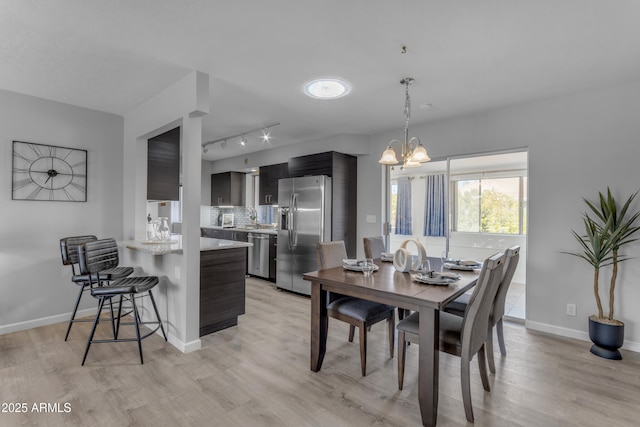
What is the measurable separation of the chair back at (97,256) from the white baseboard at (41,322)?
3.88ft

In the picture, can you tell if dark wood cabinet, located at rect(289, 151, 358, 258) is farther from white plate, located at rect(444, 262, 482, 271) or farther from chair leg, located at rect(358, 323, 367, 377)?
chair leg, located at rect(358, 323, 367, 377)

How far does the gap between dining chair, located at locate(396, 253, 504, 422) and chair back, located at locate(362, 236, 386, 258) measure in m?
1.34

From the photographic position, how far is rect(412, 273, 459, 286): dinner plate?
2227mm

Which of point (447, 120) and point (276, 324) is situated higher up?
point (447, 120)

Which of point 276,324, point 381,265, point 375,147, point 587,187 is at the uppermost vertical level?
point 375,147

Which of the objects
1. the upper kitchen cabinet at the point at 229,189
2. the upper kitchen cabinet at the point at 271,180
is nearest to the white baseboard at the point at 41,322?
the upper kitchen cabinet at the point at 271,180

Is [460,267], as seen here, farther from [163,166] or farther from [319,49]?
[163,166]

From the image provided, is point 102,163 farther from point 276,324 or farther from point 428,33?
point 428,33

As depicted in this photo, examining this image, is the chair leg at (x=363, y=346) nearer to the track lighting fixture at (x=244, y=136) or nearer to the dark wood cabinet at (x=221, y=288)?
the dark wood cabinet at (x=221, y=288)

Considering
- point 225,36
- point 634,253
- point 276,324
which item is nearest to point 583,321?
point 634,253

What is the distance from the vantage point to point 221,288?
3312mm

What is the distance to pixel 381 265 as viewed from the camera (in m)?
3.07

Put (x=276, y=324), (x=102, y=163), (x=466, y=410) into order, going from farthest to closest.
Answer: (x=102, y=163) → (x=276, y=324) → (x=466, y=410)

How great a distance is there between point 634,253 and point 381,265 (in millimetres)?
2405
